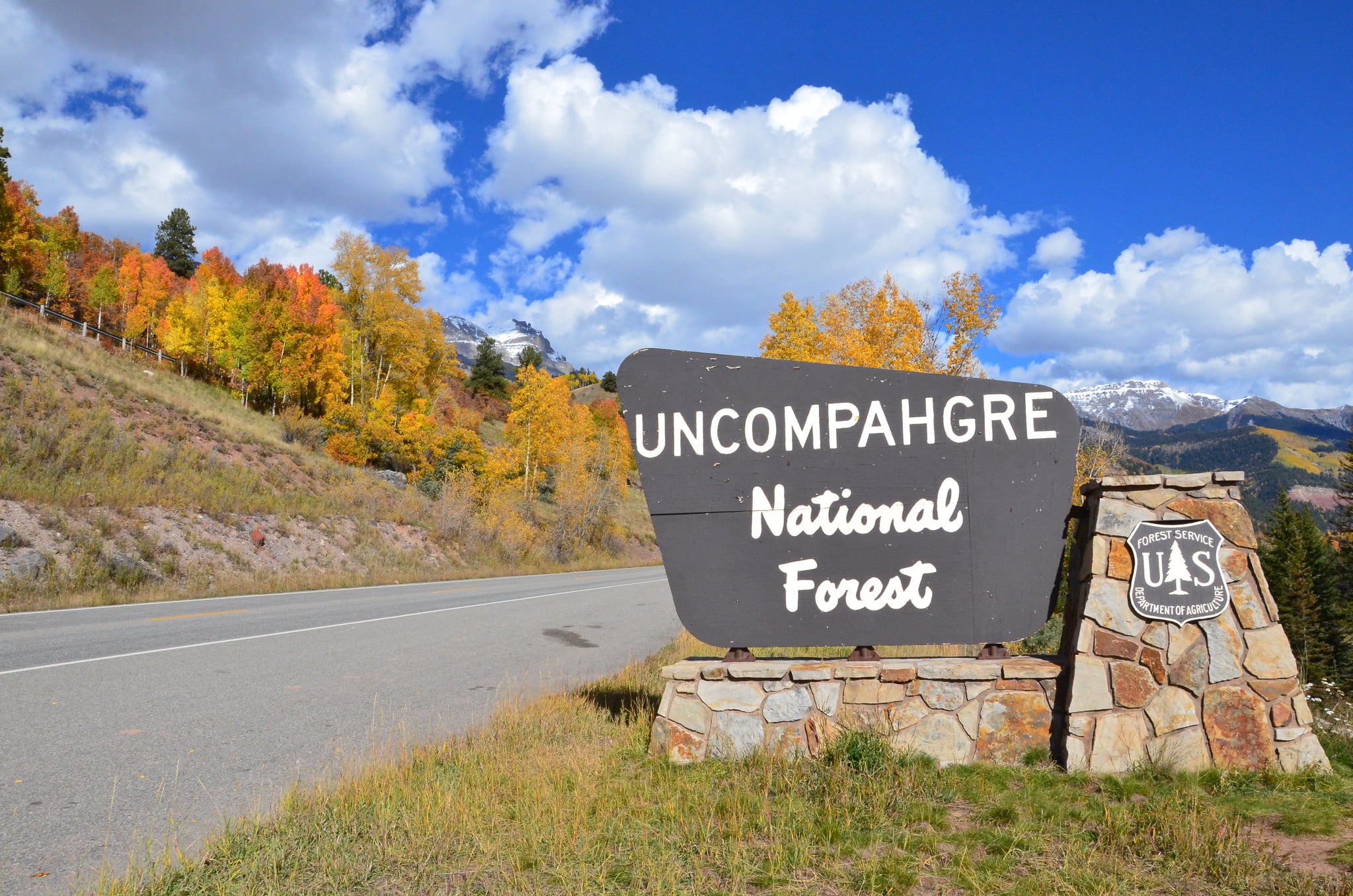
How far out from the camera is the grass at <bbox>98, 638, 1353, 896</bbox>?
3281 millimetres

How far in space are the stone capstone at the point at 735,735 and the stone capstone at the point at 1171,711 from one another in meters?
2.33

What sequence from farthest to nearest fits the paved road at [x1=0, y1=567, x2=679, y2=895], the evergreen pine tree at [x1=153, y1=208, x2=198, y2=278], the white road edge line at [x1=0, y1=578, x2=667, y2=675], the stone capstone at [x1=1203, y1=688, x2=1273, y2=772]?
the evergreen pine tree at [x1=153, y1=208, x2=198, y2=278]
the white road edge line at [x1=0, y1=578, x2=667, y2=675]
the stone capstone at [x1=1203, y1=688, x2=1273, y2=772]
the paved road at [x1=0, y1=567, x2=679, y2=895]

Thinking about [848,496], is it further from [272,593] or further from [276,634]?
[272,593]

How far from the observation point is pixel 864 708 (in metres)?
5.03

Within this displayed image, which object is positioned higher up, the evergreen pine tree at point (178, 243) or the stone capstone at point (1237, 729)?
the evergreen pine tree at point (178, 243)

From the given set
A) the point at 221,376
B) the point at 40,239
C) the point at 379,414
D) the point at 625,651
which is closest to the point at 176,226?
the point at 40,239

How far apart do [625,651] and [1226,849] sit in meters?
7.86

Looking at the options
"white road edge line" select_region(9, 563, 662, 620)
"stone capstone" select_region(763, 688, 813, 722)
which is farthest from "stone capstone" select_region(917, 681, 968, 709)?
"white road edge line" select_region(9, 563, 662, 620)

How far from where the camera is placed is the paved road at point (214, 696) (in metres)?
4.21

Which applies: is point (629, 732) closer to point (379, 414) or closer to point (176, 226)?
point (379, 414)

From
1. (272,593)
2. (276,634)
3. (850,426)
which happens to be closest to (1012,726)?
(850,426)

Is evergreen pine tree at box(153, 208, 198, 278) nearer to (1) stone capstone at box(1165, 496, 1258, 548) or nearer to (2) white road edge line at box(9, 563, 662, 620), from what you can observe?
(2) white road edge line at box(9, 563, 662, 620)

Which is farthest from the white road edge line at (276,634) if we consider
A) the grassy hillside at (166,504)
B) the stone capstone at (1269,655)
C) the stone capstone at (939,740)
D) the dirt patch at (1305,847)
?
the stone capstone at (1269,655)

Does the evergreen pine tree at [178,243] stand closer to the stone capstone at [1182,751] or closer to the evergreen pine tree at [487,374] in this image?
the evergreen pine tree at [487,374]
